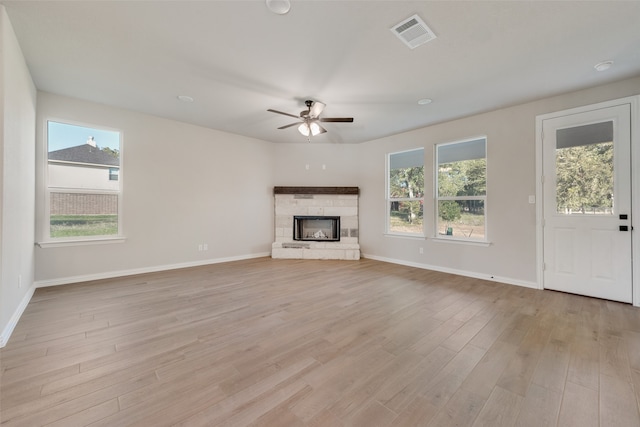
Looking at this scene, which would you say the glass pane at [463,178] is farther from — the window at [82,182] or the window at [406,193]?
the window at [82,182]

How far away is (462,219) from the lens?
458 centimetres

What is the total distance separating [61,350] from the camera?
6.79ft

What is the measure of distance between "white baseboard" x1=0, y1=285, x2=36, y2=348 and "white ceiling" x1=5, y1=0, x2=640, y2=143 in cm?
270

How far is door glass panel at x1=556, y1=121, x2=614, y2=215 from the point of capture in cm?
328

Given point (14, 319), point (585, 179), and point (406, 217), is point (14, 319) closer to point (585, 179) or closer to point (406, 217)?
point (406, 217)

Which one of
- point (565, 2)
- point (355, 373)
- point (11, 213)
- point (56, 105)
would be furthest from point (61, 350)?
point (565, 2)

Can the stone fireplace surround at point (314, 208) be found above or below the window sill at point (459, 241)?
above

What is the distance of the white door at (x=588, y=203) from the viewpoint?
125 inches

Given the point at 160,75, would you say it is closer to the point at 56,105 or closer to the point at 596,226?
the point at 56,105

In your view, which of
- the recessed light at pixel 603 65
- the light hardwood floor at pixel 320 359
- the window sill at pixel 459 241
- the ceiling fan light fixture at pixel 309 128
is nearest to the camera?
the light hardwood floor at pixel 320 359

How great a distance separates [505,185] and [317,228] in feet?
12.8

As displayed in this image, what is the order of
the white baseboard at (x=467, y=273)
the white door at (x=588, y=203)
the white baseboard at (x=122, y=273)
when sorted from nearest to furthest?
the white door at (x=588, y=203), the white baseboard at (x=122, y=273), the white baseboard at (x=467, y=273)

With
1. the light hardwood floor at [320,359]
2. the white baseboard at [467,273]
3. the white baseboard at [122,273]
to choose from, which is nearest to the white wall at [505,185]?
the white baseboard at [467,273]

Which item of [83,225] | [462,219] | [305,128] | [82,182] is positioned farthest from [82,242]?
[462,219]
